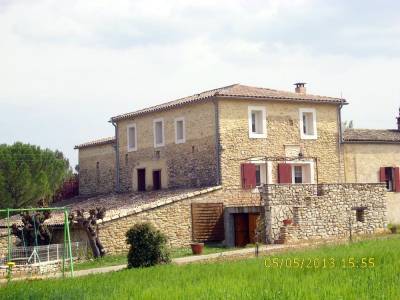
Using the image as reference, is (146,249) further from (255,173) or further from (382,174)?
(382,174)

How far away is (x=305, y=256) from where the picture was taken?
17.2 metres

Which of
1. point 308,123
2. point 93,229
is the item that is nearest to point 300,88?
point 308,123

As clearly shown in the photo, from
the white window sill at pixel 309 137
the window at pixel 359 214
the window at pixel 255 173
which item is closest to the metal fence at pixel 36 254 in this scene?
the window at pixel 255 173

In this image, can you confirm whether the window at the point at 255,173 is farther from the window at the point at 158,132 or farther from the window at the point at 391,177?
the window at the point at 391,177

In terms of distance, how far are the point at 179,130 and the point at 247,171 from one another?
4.45 metres

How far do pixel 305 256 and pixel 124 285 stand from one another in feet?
18.2

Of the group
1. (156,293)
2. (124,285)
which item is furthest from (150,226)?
(156,293)

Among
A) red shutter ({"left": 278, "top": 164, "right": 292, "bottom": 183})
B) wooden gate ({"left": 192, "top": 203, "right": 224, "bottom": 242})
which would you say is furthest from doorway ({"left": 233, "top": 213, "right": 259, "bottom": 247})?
red shutter ({"left": 278, "top": 164, "right": 292, "bottom": 183})

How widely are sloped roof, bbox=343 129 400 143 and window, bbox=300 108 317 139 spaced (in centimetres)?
185

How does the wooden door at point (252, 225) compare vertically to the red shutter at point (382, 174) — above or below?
below

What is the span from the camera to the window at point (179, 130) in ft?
101

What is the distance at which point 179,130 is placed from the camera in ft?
103

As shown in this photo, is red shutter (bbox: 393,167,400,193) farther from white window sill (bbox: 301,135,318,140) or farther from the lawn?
the lawn

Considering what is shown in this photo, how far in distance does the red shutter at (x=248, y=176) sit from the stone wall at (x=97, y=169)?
9.66 metres
